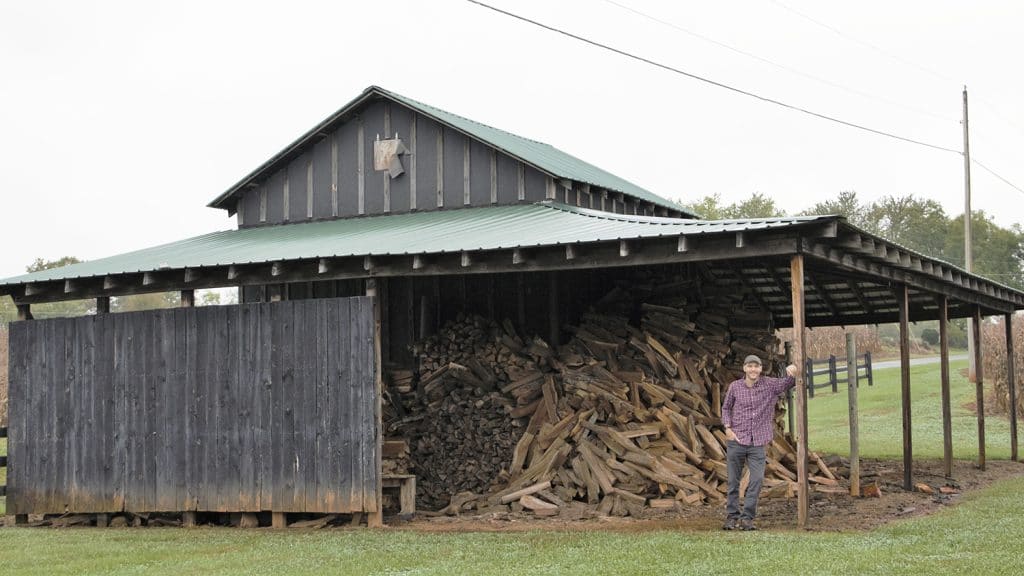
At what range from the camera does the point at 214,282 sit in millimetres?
14906

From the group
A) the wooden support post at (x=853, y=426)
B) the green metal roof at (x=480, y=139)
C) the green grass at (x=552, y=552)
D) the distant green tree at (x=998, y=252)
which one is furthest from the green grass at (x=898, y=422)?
the distant green tree at (x=998, y=252)

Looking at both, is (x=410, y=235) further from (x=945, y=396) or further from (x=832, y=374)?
(x=832, y=374)

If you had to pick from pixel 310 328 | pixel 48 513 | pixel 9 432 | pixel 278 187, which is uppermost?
pixel 278 187

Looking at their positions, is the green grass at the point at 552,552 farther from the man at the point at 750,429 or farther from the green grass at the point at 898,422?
the green grass at the point at 898,422

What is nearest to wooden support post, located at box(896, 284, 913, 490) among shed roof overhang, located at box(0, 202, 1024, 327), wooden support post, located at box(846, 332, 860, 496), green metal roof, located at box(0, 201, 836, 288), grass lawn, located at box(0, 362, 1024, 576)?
shed roof overhang, located at box(0, 202, 1024, 327)

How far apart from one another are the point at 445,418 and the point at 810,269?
17.8 ft

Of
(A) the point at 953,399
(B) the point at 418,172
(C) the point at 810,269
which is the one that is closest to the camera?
(C) the point at 810,269

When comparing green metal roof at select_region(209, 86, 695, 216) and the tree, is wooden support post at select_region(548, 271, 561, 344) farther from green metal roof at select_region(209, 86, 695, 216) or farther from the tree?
the tree

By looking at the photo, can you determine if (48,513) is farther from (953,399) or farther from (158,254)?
(953,399)

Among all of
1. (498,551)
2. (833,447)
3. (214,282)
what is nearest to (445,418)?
(214,282)

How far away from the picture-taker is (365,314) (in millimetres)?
13961

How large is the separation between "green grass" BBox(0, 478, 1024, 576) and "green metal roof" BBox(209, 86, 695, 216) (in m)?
7.08

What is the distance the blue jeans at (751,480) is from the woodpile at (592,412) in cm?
187

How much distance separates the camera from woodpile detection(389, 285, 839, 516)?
14.4 metres
